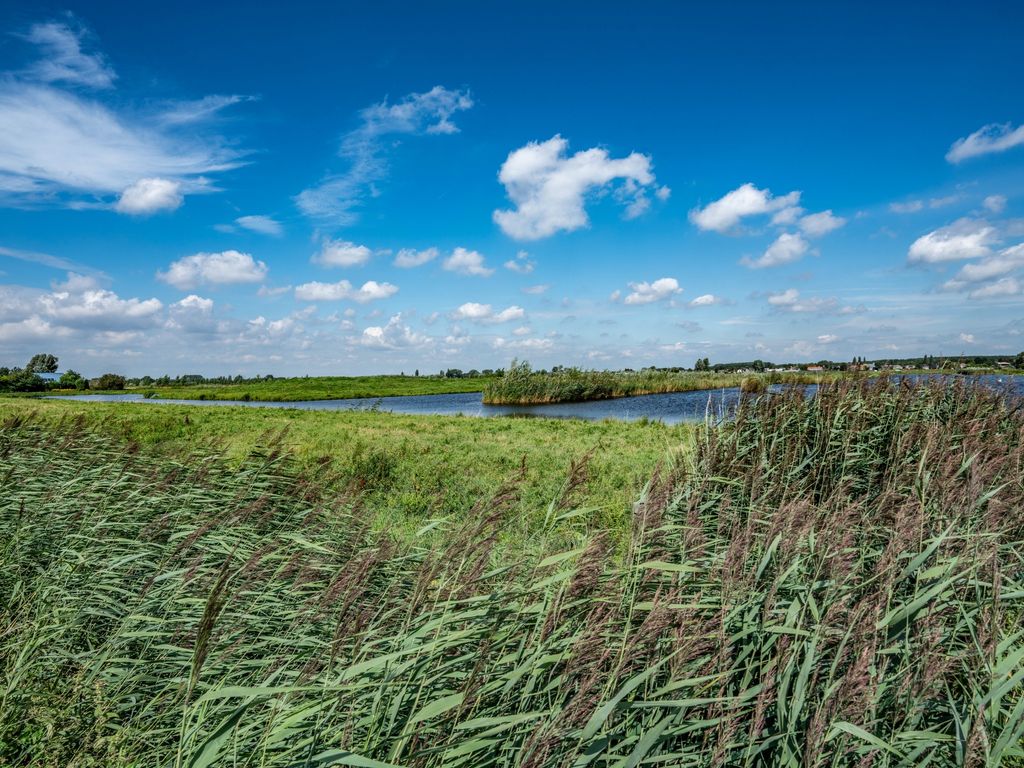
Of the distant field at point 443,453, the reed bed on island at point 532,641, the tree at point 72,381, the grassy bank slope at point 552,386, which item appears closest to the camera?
the reed bed on island at point 532,641

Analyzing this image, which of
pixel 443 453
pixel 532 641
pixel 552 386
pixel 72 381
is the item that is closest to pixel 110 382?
pixel 72 381

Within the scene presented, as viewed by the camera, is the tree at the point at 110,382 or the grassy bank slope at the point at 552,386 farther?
the tree at the point at 110,382

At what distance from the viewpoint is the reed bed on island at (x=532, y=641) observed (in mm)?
2396

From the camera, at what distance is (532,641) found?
290 centimetres

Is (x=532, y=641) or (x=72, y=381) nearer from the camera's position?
(x=532, y=641)

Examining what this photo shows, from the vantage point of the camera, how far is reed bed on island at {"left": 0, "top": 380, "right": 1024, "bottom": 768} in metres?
2.40

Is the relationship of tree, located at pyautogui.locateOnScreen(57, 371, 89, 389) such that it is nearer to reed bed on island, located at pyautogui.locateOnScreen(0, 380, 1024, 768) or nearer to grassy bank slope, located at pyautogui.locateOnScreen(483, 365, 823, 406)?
grassy bank slope, located at pyautogui.locateOnScreen(483, 365, 823, 406)

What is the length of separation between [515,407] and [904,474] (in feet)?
149

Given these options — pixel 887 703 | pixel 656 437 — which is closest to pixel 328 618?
pixel 887 703

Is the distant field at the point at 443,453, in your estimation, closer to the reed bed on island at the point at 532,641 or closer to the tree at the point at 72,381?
the reed bed on island at the point at 532,641

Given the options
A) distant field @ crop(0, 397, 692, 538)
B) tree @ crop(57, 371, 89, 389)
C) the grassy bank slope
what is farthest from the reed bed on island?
tree @ crop(57, 371, 89, 389)

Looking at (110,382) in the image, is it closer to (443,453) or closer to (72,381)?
(72,381)

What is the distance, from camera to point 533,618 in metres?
3.27

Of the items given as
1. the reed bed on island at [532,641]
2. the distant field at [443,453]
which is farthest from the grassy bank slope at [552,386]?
the reed bed on island at [532,641]
